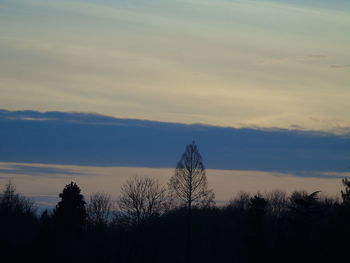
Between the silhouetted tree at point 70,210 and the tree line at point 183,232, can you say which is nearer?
the tree line at point 183,232

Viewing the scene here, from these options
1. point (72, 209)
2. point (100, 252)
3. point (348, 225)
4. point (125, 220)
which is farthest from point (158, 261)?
point (348, 225)

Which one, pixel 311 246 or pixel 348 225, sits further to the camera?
pixel 311 246

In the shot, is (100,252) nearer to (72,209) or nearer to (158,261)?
(158,261)

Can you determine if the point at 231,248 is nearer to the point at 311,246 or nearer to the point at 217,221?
the point at 217,221

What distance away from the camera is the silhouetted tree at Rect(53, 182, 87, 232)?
7912cm

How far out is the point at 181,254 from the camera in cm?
8250

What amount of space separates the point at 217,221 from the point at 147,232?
14.6 metres

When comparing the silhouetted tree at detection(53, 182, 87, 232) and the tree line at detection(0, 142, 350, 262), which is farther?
the silhouetted tree at detection(53, 182, 87, 232)

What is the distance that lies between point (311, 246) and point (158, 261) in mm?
28133

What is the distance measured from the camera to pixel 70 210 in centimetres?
8056

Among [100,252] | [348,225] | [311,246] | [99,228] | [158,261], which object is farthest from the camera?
[99,228]

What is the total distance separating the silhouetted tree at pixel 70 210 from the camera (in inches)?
3115

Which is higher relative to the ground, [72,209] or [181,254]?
[72,209]

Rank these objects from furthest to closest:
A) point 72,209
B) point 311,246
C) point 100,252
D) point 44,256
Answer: point 72,209, point 100,252, point 44,256, point 311,246
